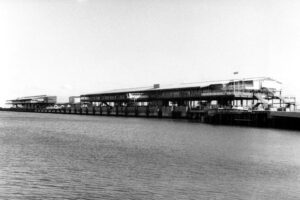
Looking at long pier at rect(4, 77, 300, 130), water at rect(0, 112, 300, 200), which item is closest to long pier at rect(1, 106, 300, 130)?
long pier at rect(4, 77, 300, 130)

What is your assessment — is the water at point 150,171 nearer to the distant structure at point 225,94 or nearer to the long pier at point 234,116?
the long pier at point 234,116

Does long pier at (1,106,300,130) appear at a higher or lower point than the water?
higher

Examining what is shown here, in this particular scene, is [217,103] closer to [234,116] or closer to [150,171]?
[234,116]

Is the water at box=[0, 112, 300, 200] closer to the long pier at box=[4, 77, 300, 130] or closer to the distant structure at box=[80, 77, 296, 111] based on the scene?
the long pier at box=[4, 77, 300, 130]

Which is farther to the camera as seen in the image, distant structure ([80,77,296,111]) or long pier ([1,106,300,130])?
distant structure ([80,77,296,111])

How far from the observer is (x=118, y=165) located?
33812mm

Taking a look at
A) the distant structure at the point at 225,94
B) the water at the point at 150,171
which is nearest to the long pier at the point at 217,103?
the distant structure at the point at 225,94

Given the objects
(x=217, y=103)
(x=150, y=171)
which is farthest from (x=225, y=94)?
(x=150, y=171)

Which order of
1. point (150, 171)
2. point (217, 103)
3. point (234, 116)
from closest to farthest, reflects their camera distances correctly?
point (150, 171), point (234, 116), point (217, 103)

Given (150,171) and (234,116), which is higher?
(234,116)

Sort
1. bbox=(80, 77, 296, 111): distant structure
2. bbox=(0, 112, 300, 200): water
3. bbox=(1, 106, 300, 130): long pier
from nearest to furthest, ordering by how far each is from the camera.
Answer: bbox=(0, 112, 300, 200): water → bbox=(1, 106, 300, 130): long pier → bbox=(80, 77, 296, 111): distant structure

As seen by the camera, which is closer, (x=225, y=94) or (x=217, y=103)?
(x=225, y=94)

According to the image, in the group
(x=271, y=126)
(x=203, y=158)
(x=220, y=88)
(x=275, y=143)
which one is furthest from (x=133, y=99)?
(x=203, y=158)

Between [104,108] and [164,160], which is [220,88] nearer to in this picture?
[104,108]
